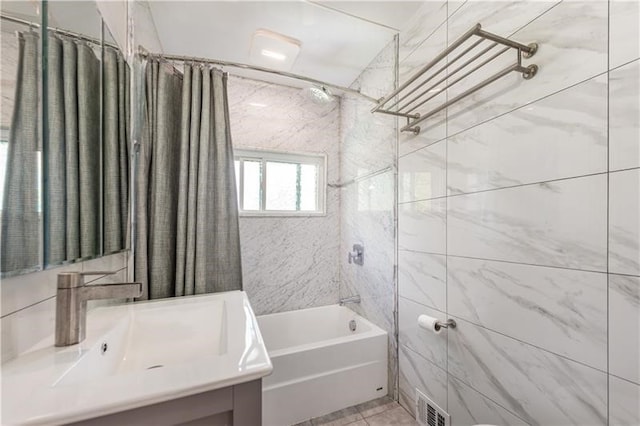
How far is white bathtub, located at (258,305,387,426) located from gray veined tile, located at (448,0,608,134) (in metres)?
1.56

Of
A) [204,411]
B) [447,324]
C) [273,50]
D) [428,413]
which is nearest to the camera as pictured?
[204,411]

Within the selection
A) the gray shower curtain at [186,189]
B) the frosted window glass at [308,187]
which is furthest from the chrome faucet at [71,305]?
the frosted window glass at [308,187]

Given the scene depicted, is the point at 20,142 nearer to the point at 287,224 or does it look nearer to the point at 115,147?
the point at 115,147

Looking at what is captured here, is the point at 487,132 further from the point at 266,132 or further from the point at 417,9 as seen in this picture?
the point at 266,132

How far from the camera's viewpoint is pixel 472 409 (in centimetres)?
120

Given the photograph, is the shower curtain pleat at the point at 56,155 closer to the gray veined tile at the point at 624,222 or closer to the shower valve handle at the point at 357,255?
the gray veined tile at the point at 624,222

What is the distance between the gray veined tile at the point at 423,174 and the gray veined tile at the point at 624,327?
73 cm

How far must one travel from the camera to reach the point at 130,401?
510mm

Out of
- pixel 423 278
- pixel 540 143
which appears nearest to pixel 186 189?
pixel 423 278

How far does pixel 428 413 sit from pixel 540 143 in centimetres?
151

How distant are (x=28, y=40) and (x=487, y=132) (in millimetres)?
1548

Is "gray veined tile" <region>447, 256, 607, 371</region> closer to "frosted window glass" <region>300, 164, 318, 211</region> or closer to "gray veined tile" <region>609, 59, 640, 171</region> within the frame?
"gray veined tile" <region>609, 59, 640, 171</region>

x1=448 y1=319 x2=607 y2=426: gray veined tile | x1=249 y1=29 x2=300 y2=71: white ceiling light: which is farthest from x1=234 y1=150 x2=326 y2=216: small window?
x1=448 y1=319 x2=607 y2=426: gray veined tile

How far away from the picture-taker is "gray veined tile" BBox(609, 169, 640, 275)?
71 centimetres
